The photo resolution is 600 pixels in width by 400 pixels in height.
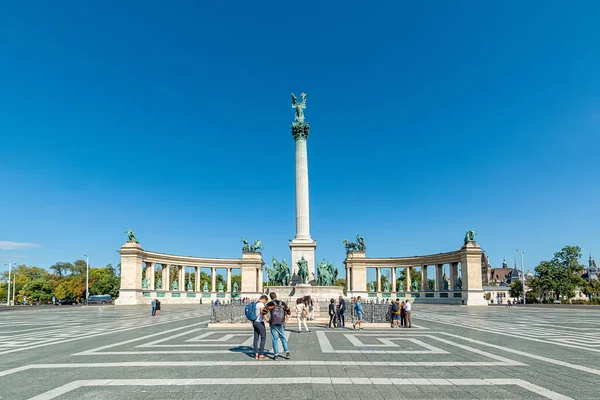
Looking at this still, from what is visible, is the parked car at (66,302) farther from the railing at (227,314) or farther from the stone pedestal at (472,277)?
the stone pedestal at (472,277)

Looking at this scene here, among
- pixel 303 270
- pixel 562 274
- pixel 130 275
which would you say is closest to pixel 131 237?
pixel 130 275

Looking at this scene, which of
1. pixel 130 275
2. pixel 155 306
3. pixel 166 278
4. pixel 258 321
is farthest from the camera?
pixel 166 278

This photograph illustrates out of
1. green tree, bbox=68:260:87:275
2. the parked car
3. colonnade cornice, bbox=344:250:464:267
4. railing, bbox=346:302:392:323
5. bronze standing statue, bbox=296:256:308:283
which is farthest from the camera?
green tree, bbox=68:260:87:275

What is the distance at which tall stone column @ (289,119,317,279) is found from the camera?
5647 cm

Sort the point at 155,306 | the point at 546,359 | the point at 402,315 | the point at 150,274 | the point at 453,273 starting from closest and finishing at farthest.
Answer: the point at 546,359 → the point at 402,315 → the point at 155,306 → the point at 453,273 → the point at 150,274

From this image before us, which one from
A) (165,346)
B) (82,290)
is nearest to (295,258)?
(165,346)

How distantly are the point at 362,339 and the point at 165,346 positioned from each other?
9072 mm

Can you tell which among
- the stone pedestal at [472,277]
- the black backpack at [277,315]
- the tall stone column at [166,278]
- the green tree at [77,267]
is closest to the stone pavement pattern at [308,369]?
the black backpack at [277,315]

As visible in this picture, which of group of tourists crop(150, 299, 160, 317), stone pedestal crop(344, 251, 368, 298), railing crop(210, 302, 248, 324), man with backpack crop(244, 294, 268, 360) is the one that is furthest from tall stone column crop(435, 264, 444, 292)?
man with backpack crop(244, 294, 268, 360)

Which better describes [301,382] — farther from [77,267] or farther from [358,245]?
[77,267]

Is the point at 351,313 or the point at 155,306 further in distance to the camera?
the point at 155,306

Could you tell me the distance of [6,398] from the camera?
902 cm

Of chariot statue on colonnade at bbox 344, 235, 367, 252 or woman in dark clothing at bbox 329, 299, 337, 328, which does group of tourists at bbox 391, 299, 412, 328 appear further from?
chariot statue on colonnade at bbox 344, 235, 367, 252

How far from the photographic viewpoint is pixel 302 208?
5906 centimetres
